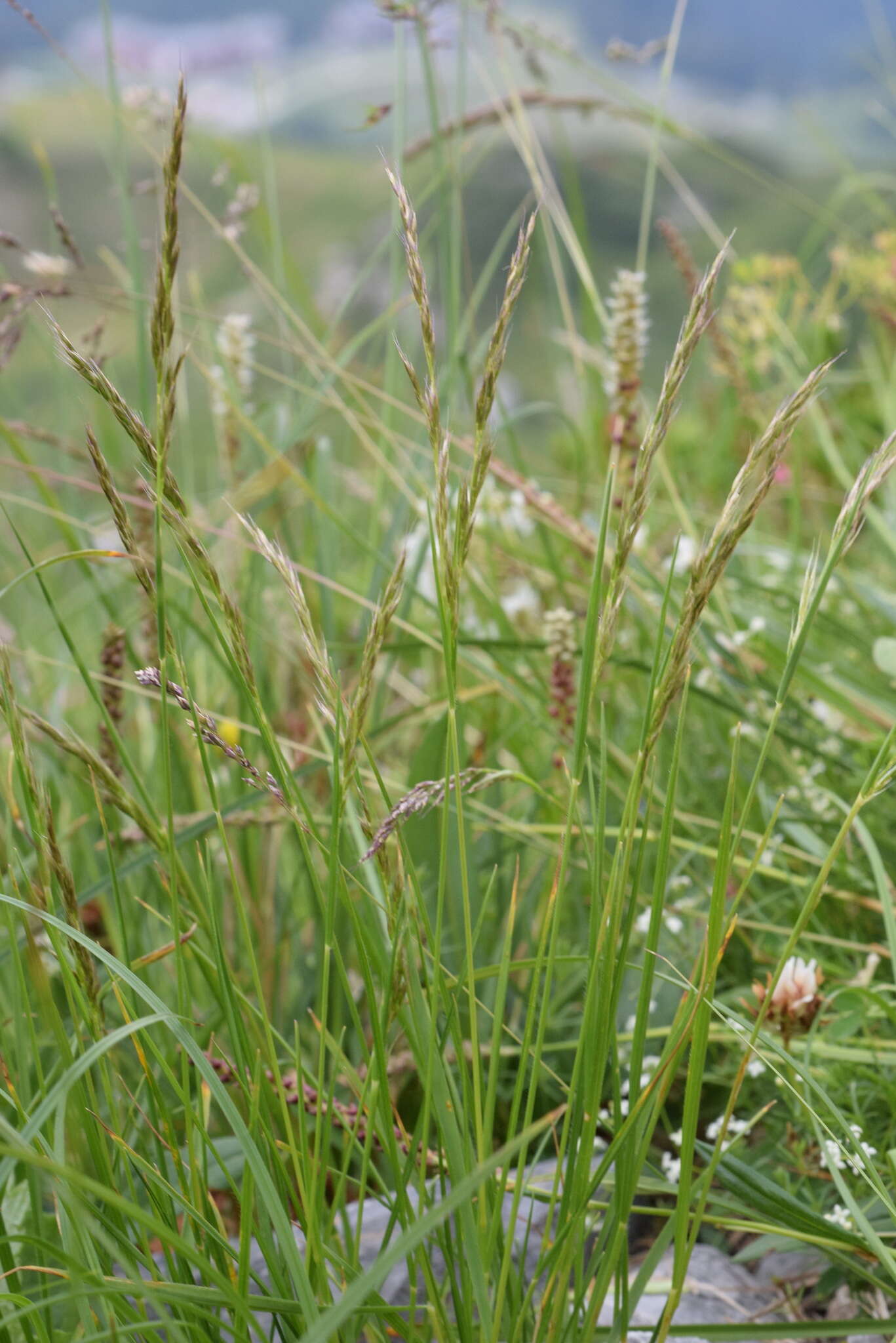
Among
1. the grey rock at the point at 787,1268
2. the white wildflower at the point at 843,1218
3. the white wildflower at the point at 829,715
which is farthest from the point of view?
the white wildflower at the point at 829,715

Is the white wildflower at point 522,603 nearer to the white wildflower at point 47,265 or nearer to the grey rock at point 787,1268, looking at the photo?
the white wildflower at point 47,265

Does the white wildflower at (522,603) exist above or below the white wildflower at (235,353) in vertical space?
below

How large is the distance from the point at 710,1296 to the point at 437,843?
487 millimetres

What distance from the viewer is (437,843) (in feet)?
3.76

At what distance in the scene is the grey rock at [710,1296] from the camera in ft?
2.76

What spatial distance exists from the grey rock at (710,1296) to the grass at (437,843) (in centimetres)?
4

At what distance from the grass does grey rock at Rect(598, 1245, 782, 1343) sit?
4 cm

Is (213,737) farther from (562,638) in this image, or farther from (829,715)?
(829,715)

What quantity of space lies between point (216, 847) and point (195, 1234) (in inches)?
28.5

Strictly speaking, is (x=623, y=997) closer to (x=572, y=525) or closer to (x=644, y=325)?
(x=572, y=525)

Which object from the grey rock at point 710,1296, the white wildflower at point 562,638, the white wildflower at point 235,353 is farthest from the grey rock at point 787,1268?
the white wildflower at point 235,353

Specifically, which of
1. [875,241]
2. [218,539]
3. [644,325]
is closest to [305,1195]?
[644,325]

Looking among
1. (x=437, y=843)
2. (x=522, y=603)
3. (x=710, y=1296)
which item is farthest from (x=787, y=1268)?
(x=522, y=603)

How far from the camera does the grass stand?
0.54 metres
